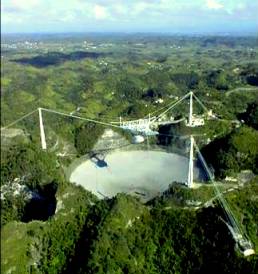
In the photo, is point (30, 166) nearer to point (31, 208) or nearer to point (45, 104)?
point (31, 208)

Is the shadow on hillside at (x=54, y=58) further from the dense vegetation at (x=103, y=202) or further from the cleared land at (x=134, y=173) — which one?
the cleared land at (x=134, y=173)

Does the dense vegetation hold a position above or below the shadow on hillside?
below

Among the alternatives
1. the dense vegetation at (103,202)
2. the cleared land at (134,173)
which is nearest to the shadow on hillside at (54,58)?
the dense vegetation at (103,202)

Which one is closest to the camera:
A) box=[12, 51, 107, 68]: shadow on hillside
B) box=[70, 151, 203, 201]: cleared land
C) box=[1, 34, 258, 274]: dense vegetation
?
box=[1, 34, 258, 274]: dense vegetation

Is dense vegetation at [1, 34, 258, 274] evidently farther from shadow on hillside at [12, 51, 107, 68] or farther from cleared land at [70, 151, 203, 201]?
shadow on hillside at [12, 51, 107, 68]

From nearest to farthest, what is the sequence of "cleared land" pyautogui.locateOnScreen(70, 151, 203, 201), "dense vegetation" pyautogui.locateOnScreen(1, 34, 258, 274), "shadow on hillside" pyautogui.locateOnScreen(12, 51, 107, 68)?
"dense vegetation" pyautogui.locateOnScreen(1, 34, 258, 274)
"cleared land" pyautogui.locateOnScreen(70, 151, 203, 201)
"shadow on hillside" pyautogui.locateOnScreen(12, 51, 107, 68)

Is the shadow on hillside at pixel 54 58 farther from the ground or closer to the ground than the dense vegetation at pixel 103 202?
farther from the ground

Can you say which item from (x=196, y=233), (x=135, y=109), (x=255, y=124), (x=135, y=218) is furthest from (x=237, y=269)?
(x=135, y=109)

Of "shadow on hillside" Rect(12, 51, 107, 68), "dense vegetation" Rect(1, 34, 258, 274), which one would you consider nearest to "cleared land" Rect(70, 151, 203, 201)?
"dense vegetation" Rect(1, 34, 258, 274)

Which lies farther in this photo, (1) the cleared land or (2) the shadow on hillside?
(2) the shadow on hillside
